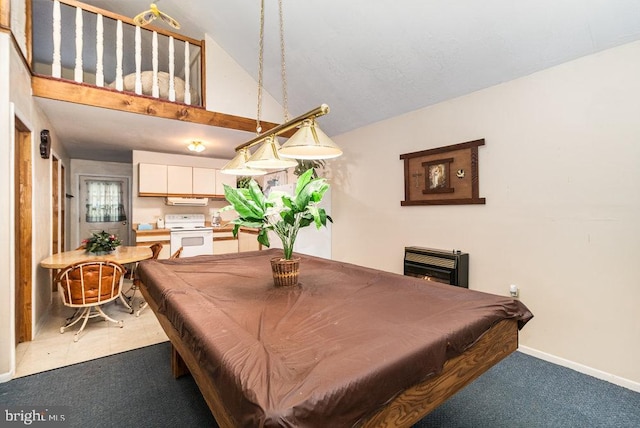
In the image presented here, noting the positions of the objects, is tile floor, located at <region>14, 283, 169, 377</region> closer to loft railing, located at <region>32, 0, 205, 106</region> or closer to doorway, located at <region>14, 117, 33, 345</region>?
doorway, located at <region>14, 117, 33, 345</region>

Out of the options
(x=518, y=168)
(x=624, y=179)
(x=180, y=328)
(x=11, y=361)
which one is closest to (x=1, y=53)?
(x=11, y=361)

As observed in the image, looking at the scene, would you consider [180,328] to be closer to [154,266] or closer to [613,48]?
[154,266]

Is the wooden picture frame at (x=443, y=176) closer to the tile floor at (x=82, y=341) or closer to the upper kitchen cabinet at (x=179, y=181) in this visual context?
the tile floor at (x=82, y=341)

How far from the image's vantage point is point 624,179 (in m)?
1.99

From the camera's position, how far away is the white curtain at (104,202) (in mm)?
6176

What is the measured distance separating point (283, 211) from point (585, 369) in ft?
8.30

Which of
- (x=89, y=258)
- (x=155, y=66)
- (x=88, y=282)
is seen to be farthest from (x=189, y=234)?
(x=155, y=66)

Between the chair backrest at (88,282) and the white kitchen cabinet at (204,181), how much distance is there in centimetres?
272

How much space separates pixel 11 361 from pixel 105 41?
4719mm

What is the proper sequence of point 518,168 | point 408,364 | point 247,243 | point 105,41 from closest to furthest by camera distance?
point 408,364, point 518,168, point 105,41, point 247,243

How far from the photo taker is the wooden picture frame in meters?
2.80

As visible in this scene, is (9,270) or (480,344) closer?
(480,344)

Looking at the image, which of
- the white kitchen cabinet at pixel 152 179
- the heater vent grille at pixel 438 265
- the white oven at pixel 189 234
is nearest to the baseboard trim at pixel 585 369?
the heater vent grille at pixel 438 265

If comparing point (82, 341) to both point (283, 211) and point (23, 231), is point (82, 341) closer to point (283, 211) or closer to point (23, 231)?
point (23, 231)
